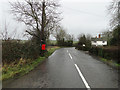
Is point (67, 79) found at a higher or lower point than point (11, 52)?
lower

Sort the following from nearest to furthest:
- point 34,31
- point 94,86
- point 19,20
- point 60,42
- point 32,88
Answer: point 32,88 < point 94,86 < point 19,20 < point 34,31 < point 60,42

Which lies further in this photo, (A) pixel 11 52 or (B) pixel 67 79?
(A) pixel 11 52

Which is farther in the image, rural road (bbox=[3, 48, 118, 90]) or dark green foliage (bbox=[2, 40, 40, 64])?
dark green foliage (bbox=[2, 40, 40, 64])

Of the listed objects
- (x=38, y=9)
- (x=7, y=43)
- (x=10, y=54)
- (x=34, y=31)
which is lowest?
(x=10, y=54)

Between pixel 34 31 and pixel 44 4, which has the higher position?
pixel 44 4

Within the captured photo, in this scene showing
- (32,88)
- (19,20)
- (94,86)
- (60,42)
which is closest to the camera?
(32,88)

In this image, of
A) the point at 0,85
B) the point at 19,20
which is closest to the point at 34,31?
the point at 19,20

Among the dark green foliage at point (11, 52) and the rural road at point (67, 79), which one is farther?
the dark green foliage at point (11, 52)

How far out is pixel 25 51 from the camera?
7664 mm

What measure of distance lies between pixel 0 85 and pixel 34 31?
10.9 m

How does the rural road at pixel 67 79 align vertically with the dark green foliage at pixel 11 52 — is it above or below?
below

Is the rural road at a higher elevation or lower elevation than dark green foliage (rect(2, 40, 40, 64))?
lower

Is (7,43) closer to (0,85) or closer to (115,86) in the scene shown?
(0,85)

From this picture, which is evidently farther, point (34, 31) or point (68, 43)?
point (68, 43)
